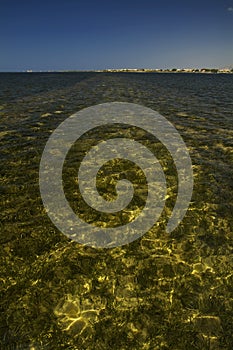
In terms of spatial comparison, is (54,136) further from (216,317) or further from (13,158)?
(216,317)

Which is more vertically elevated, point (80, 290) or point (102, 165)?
point (102, 165)

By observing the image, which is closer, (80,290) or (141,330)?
(141,330)

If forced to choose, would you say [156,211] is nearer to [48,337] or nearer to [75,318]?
[75,318]

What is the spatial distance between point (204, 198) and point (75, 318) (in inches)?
295

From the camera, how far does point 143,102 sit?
3541 cm

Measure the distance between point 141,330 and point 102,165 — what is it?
9744 millimetres

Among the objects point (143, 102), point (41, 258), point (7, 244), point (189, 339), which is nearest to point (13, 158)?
point (7, 244)

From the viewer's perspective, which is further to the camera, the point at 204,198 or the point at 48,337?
the point at 204,198

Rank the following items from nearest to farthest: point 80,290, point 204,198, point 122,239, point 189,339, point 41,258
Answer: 1. point 189,339
2. point 80,290
3. point 41,258
4. point 122,239
5. point 204,198

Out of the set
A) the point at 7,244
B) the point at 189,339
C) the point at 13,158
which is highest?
the point at 13,158

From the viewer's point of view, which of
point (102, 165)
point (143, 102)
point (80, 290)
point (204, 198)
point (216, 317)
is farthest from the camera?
point (143, 102)

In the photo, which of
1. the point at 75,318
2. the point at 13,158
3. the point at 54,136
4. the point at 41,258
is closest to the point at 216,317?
the point at 75,318

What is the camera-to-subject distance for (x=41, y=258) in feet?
27.9

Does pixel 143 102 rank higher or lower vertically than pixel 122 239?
higher
